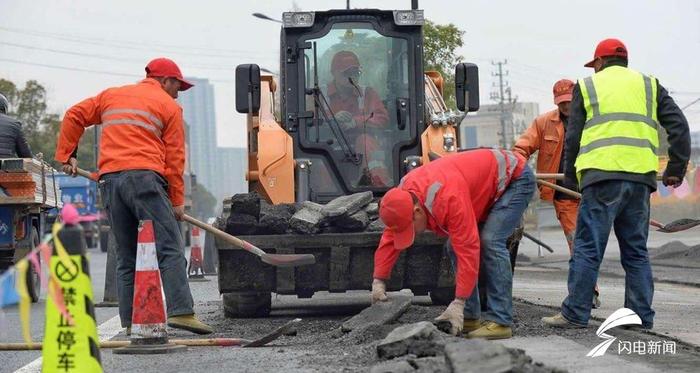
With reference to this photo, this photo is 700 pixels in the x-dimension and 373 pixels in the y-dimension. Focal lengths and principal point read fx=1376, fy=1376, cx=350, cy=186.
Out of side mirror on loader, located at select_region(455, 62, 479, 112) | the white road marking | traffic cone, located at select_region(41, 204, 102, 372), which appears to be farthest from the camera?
side mirror on loader, located at select_region(455, 62, 479, 112)

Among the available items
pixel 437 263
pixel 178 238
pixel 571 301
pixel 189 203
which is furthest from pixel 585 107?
pixel 189 203

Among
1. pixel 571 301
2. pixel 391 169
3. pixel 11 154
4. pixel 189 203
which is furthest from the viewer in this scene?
pixel 189 203

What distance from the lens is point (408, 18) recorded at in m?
12.5

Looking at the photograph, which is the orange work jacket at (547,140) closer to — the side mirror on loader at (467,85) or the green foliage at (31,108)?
the side mirror on loader at (467,85)

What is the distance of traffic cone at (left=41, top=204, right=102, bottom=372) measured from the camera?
6.07 meters

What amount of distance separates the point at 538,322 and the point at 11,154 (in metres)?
6.97

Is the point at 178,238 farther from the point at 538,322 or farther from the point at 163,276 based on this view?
the point at 538,322

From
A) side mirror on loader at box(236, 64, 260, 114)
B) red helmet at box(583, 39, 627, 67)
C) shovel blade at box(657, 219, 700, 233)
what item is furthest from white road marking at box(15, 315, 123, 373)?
shovel blade at box(657, 219, 700, 233)

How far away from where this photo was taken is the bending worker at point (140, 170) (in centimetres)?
945

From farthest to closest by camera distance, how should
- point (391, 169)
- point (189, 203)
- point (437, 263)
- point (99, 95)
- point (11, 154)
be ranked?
point (189, 203) → point (11, 154) → point (391, 169) → point (437, 263) → point (99, 95)

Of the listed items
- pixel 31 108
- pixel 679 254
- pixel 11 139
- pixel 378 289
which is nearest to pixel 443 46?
pixel 679 254

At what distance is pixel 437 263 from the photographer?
10625 mm

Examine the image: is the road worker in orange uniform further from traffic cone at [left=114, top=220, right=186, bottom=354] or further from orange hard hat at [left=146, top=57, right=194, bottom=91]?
traffic cone at [left=114, top=220, right=186, bottom=354]

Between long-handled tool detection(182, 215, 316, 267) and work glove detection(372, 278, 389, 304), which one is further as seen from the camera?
long-handled tool detection(182, 215, 316, 267)
